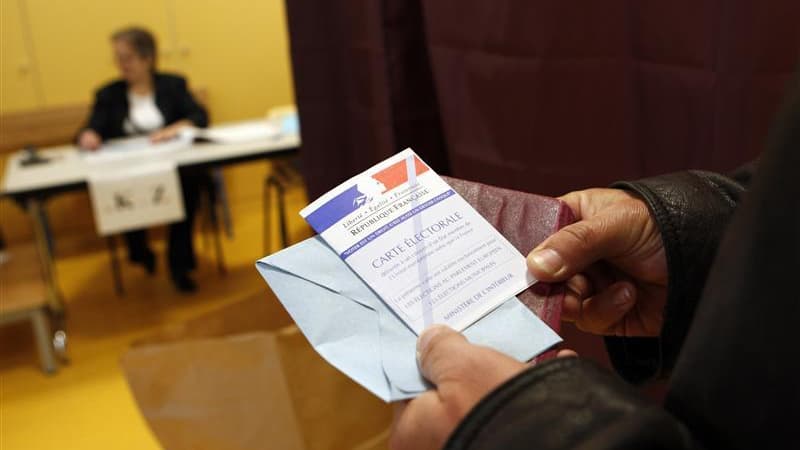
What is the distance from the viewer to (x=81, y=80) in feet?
10.4

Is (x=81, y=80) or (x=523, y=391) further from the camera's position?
(x=81, y=80)

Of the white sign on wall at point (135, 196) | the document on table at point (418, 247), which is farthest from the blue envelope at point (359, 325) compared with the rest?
the white sign on wall at point (135, 196)

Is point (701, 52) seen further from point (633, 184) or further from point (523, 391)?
point (523, 391)

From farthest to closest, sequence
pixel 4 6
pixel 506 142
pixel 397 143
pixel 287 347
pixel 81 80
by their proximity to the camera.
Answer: pixel 81 80 < pixel 397 143 < pixel 506 142 < pixel 287 347 < pixel 4 6

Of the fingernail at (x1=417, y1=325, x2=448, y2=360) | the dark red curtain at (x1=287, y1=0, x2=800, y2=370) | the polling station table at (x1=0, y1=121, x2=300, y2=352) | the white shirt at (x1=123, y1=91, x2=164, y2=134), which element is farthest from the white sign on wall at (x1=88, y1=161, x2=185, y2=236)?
the fingernail at (x1=417, y1=325, x2=448, y2=360)

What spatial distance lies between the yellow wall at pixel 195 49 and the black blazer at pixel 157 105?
9.2 inches

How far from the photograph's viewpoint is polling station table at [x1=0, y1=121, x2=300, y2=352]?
86.0 inches

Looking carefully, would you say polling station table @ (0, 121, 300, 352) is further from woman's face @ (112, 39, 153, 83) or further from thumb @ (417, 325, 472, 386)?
thumb @ (417, 325, 472, 386)

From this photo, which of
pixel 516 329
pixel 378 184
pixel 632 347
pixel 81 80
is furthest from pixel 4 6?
pixel 81 80

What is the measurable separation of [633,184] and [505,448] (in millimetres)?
382

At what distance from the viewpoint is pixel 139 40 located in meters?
2.72

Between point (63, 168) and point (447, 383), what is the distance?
7.36ft

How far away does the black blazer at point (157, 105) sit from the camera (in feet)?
9.15

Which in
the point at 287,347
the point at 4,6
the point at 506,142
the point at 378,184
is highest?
the point at 4,6
